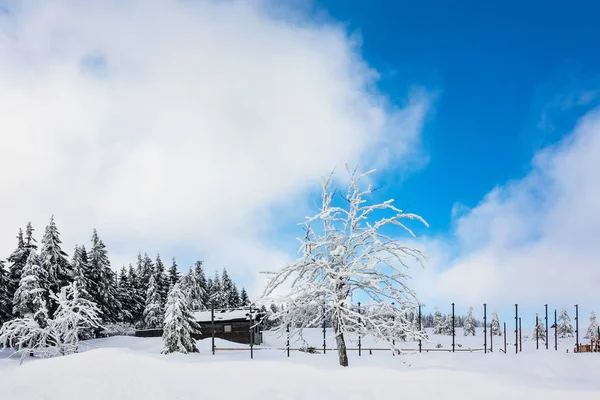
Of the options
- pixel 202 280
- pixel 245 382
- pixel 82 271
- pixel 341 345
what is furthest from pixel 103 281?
pixel 245 382

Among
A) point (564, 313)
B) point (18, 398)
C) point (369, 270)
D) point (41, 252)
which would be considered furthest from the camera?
point (564, 313)

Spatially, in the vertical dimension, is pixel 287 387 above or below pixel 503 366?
above

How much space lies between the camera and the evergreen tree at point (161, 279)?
69.4 m

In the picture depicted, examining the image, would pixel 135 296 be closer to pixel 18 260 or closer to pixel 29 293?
pixel 18 260

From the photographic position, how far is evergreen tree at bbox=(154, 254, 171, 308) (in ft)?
228

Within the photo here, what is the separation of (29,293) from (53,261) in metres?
5.62

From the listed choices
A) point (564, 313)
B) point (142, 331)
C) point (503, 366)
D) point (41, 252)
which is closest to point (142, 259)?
point (142, 331)

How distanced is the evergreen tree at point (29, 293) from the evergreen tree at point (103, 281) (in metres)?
13.6

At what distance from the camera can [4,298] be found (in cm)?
4244

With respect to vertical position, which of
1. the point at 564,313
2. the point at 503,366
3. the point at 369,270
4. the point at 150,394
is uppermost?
the point at 369,270

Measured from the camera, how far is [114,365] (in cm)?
1370

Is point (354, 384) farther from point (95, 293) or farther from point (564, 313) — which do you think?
point (564, 313)

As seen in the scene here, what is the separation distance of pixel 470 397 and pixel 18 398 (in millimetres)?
12187

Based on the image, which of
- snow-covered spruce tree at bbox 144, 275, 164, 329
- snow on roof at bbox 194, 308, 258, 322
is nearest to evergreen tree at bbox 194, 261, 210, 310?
snow-covered spruce tree at bbox 144, 275, 164, 329
